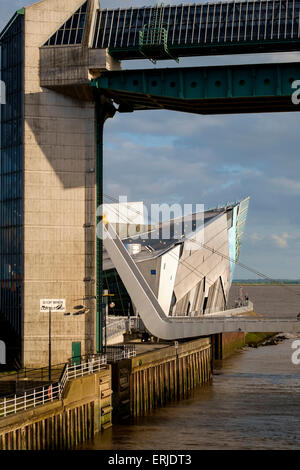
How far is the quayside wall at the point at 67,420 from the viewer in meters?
37.8

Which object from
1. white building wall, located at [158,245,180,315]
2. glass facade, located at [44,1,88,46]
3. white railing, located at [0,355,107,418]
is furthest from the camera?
white building wall, located at [158,245,180,315]

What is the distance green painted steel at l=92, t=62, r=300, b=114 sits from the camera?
54188 mm

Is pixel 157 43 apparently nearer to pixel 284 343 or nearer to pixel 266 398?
pixel 266 398

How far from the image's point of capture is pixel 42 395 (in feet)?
139

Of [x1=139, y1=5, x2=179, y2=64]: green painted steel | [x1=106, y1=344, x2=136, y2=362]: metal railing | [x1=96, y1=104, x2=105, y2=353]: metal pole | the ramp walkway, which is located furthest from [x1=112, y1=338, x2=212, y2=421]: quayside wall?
[x1=139, y1=5, x2=179, y2=64]: green painted steel

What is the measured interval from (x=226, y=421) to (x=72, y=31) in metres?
26.8

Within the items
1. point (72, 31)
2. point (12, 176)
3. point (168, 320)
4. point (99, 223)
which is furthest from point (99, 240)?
point (168, 320)

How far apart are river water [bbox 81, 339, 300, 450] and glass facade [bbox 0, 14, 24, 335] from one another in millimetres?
11586

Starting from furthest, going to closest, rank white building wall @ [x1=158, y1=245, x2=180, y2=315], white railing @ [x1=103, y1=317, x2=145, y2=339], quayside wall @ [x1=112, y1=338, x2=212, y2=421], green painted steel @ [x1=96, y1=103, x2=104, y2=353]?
white building wall @ [x1=158, y1=245, x2=180, y2=315]
white railing @ [x1=103, y1=317, x2=145, y2=339]
green painted steel @ [x1=96, y1=103, x2=104, y2=353]
quayside wall @ [x1=112, y1=338, x2=212, y2=421]

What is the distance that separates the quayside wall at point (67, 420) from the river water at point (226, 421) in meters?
0.95

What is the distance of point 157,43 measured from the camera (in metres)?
54.7

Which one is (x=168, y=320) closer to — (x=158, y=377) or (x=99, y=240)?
(x=158, y=377)

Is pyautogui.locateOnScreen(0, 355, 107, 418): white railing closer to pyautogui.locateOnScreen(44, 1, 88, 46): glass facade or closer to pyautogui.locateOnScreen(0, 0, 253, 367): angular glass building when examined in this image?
pyautogui.locateOnScreen(0, 0, 253, 367): angular glass building

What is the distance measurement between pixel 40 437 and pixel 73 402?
5.19 meters
